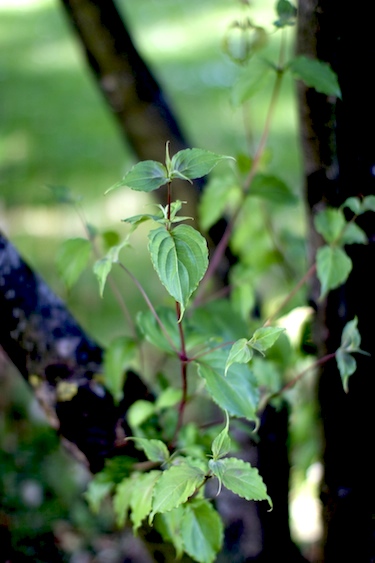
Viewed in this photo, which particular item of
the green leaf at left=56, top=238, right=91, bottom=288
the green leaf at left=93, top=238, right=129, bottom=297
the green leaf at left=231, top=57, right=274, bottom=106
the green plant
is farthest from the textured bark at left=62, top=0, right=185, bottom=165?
the green leaf at left=93, top=238, right=129, bottom=297

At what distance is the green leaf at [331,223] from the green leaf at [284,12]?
41 centimetres

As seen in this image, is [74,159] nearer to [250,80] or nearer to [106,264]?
[250,80]

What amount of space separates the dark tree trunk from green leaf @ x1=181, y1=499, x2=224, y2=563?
499 mm

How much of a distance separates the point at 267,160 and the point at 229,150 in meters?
3.07

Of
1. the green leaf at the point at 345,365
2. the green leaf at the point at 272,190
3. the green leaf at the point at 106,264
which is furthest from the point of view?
the green leaf at the point at 272,190

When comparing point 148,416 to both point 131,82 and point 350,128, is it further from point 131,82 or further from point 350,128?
point 131,82

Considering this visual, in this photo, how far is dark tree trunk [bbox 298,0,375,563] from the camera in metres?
1.44

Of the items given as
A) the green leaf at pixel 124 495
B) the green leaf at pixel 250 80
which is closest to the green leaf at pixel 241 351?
the green leaf at pixel 124 495

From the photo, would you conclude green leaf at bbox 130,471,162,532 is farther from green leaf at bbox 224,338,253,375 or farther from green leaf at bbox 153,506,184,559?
green leaf at bbox 224,338,253,375

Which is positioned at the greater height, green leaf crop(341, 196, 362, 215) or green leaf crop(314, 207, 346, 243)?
green leaf crop(341, 196, 362, 215)

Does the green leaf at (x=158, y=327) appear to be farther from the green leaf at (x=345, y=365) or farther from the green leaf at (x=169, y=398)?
the green leaf at (x=345, y=365)

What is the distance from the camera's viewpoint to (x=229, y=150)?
5137 mm

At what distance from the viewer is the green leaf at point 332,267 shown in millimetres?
1415

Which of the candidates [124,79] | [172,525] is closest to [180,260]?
[172,525]
